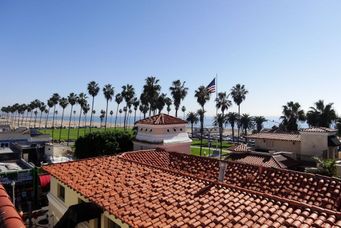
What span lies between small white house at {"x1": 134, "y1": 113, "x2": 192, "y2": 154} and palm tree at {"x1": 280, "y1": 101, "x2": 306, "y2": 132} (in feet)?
140

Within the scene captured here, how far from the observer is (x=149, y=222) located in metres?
9.52

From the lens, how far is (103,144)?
48.6 metres

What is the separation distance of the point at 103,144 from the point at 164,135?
1416 cm

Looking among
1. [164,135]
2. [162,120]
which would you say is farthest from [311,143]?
[162,120]

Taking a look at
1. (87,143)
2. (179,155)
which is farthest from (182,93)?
(179,155)

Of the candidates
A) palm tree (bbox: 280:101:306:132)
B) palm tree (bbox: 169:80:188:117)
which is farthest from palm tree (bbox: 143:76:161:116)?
palm tree (bbox: 280:101:306:132)

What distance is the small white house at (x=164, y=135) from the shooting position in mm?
38844

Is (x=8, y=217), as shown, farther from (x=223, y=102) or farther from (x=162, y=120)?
(x=223, y=102)

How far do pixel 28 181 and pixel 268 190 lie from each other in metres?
32.2

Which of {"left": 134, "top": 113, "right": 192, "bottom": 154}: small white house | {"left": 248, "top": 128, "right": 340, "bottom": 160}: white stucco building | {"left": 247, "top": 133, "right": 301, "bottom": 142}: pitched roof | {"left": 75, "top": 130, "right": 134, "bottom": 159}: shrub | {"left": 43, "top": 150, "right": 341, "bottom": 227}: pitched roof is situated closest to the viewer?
{"left": 43, "top": 150, "right": 341, "bottom": 227}: pitched roof

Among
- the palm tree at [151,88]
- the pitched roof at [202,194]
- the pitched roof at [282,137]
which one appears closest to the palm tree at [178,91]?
the palm tree at [151,88]

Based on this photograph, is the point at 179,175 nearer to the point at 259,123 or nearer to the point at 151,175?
the point at 151,175

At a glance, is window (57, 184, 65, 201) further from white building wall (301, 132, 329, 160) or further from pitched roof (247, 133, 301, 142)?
pitched roof (247, 133, 301, 142)

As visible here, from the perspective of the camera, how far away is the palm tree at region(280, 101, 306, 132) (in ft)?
240
